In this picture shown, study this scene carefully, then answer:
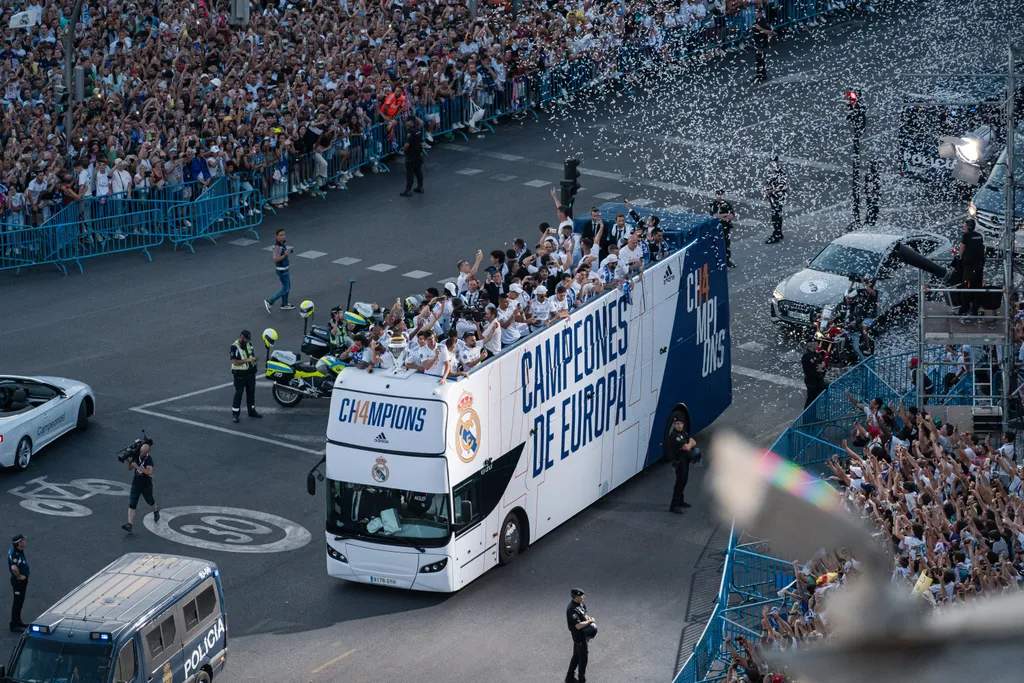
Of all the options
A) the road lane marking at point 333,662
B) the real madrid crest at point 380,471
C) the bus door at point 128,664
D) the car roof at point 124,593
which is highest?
the real madrid crest at point 380,471

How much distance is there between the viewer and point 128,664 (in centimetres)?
1570

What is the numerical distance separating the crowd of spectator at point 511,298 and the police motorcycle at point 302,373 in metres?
1.23

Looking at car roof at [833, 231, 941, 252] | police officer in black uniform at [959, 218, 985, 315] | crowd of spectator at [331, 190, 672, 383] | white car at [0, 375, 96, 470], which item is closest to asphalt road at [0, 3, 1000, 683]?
white car at [0, 375, 96, 470]

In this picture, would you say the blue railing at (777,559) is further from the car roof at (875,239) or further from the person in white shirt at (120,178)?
the person in white shirt at (120,178)

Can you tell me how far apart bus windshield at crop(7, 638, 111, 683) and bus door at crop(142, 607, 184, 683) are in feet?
1.74

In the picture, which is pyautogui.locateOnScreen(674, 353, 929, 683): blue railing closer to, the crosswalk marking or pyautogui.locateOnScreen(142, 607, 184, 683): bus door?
pyautogui.locateOnScreen(142, 607, 184, 683): bus door

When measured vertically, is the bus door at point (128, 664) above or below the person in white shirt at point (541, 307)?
below

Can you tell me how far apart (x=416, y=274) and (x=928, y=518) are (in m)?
18.3

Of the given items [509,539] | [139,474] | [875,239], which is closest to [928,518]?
[509,539]

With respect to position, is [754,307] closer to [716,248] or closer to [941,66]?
[716,248]

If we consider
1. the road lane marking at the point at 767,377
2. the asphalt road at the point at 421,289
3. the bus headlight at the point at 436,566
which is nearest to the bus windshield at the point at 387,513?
the bus headlight at the point at 436,566

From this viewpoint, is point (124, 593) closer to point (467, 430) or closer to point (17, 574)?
point (17, 574)

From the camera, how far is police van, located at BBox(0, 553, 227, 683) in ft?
51.2

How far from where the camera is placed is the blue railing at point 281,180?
33.8m
